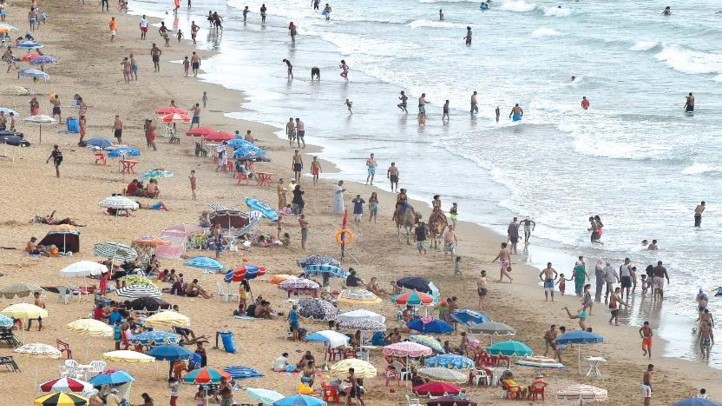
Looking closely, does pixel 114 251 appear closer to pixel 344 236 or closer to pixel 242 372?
pixel 344 236

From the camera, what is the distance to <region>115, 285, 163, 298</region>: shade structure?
24.0 meters

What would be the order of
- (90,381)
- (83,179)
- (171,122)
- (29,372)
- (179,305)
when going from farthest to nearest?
(171,122) < (83,179) < (179,305) < (29,372) < (90,381)

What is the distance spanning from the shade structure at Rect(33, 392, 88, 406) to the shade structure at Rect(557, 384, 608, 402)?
25.2ft

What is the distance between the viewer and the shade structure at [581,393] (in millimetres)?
21953

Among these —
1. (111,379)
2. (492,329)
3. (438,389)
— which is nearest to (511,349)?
(492,329)

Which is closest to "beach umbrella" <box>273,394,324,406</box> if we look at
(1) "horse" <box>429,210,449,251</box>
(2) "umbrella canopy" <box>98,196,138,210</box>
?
(2) "umbrella canopy" <box>98,196,138,210</box>

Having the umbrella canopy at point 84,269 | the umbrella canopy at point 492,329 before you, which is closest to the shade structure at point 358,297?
the umbrella canopy at point 492,329

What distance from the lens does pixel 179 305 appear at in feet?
83.6

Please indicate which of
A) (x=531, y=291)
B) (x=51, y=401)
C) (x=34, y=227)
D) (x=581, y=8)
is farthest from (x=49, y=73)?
(x=581, y=8)

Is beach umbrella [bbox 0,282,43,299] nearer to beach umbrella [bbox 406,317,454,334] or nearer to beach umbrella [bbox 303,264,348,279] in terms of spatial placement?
beach umbrella [bbox 303,264,348,279]

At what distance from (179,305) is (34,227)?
579 centimetres

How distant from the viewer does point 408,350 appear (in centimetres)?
2242

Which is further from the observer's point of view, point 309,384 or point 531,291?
point 531,291

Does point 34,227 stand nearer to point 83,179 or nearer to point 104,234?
point 104,234
